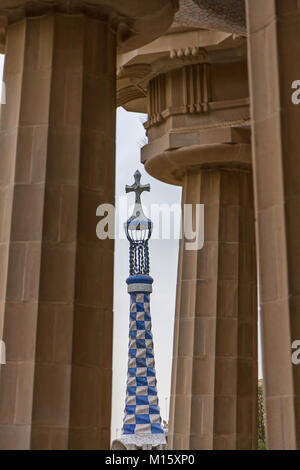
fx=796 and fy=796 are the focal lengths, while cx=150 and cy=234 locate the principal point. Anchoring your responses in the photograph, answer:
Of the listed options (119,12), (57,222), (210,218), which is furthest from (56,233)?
(210,218)

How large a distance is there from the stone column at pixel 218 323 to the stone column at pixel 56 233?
1298 cm

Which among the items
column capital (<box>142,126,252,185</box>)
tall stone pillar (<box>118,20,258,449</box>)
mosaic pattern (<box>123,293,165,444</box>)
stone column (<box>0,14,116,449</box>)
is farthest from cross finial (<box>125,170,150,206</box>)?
stone column (<box>0,14,116,449</box>)

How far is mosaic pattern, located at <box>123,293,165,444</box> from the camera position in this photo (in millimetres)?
62219

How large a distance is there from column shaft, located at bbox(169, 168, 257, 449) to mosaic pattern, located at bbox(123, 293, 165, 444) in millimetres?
26565

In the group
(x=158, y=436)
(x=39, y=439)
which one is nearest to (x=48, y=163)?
(x=39, y=439)

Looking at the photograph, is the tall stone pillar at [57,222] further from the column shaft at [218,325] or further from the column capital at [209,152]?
the column shaft at [218,325]

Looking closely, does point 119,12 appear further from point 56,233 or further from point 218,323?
point 218,323

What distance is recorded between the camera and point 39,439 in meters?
20.9

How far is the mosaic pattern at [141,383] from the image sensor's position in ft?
204

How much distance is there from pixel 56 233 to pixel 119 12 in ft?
24.2

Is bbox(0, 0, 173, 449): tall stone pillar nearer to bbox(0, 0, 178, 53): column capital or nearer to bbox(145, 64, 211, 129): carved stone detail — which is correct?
bbox(0, 0, 178, 53): column capital

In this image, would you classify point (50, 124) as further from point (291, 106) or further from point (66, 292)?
point (291, 106)

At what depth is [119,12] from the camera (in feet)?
81.1
